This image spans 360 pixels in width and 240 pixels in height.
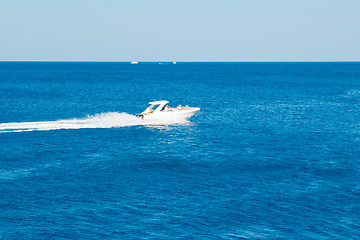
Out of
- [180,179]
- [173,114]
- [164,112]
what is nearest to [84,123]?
[164,112]

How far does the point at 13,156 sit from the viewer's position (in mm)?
53781

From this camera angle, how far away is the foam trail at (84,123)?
68750 millimetres

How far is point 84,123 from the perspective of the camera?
242 feet

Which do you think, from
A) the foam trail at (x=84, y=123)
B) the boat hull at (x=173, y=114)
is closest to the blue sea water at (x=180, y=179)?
the foam trail at (x=84, y=123)

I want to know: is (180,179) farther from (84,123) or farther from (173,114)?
(173,114)

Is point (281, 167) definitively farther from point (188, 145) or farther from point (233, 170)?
point (188, 145)

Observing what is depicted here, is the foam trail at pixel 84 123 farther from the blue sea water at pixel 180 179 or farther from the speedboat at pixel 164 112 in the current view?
the speedboat at pixel 164 112

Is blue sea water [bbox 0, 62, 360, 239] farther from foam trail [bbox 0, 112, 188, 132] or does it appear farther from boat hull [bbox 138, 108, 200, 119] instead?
boat hull [bbox 138, 108, 200, 119]

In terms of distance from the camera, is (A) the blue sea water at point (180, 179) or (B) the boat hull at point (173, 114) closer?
(A) the blue sea water at point (180, 179)

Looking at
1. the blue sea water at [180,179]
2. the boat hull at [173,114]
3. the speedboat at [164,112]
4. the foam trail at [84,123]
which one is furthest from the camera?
the boat hull at [173,114]

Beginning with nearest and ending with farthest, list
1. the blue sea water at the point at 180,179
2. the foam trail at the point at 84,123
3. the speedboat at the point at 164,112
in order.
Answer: the blue sea water at the point at 180,179, the foam trail at the point at 84,123, the speedboat at the point at 164,112

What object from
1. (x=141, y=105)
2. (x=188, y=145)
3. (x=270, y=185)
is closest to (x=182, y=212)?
(x=270, y=185)

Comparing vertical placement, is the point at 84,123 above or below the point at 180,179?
above

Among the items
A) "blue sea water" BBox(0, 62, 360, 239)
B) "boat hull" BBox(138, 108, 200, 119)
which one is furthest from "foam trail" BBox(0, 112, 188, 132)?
"boat hull" BBox(138, 108, 200, 119)
